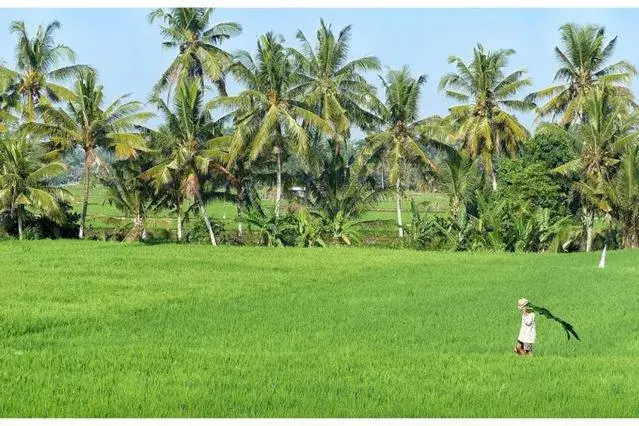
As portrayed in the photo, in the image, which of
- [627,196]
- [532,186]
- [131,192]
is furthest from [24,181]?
[627,196]

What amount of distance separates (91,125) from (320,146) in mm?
9235

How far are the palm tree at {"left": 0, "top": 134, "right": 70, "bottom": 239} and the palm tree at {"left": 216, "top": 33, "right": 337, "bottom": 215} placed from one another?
5334mm

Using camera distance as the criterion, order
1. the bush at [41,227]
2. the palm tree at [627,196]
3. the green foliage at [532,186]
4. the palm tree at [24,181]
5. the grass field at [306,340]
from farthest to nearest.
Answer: the green foliage at [532,186]
the bush at [41,227]
the palm tree at [627,196]
the palm tree at [24,181]
the grass field at [306,340]

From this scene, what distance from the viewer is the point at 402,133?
28938mm

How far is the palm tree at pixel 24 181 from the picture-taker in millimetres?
23938

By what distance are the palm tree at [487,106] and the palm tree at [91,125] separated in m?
11.8

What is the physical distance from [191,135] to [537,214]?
10812 mm

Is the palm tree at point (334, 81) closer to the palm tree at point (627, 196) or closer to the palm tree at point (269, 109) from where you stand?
the palm tree at point (269, 109)

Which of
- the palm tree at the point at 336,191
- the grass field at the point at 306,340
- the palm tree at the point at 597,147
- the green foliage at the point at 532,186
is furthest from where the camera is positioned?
the palm tree at the point at 336,191

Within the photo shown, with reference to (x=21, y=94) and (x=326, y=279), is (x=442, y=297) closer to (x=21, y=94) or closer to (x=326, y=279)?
(x=326, y=279)

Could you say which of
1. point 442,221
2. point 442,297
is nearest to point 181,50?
point 442,221

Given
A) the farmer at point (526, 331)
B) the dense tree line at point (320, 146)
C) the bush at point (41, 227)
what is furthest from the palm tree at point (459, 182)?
the farmer at point (526, 331)

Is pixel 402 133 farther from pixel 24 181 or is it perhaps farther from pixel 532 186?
pixel 24 181

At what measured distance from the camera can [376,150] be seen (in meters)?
29.5
